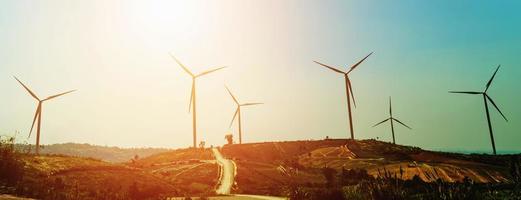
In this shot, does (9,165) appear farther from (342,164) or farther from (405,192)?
(342,164)

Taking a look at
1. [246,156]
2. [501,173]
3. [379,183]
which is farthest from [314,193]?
[246,156]

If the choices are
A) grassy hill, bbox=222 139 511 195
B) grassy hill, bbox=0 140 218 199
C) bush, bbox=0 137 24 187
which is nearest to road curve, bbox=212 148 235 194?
grassy hill, bbox=0 140 218 199

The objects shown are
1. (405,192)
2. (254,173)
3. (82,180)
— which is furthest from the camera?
(254,173)

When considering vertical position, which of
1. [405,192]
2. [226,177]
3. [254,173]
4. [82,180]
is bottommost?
[405,192]

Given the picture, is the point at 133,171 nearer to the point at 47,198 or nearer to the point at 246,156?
the point at 47,198

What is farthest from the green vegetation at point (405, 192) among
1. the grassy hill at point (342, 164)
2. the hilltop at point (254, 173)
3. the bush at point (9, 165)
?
the bush at point (9, 165)

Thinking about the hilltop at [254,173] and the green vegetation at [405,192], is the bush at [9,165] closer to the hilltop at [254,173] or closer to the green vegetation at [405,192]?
the hilltop at [254,173]

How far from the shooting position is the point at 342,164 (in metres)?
74.5

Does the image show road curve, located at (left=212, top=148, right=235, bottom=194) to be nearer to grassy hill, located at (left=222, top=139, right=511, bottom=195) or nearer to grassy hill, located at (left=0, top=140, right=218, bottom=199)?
grassy hill, located at (left=0, top=140, right=218, bottom=199)

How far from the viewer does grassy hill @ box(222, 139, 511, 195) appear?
56.1 metres

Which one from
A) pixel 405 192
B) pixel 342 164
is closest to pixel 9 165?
pixel 405 192

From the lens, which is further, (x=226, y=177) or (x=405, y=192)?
(x=226, y=177)

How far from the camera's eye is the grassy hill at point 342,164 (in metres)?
56.1

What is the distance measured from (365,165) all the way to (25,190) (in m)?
53.3
